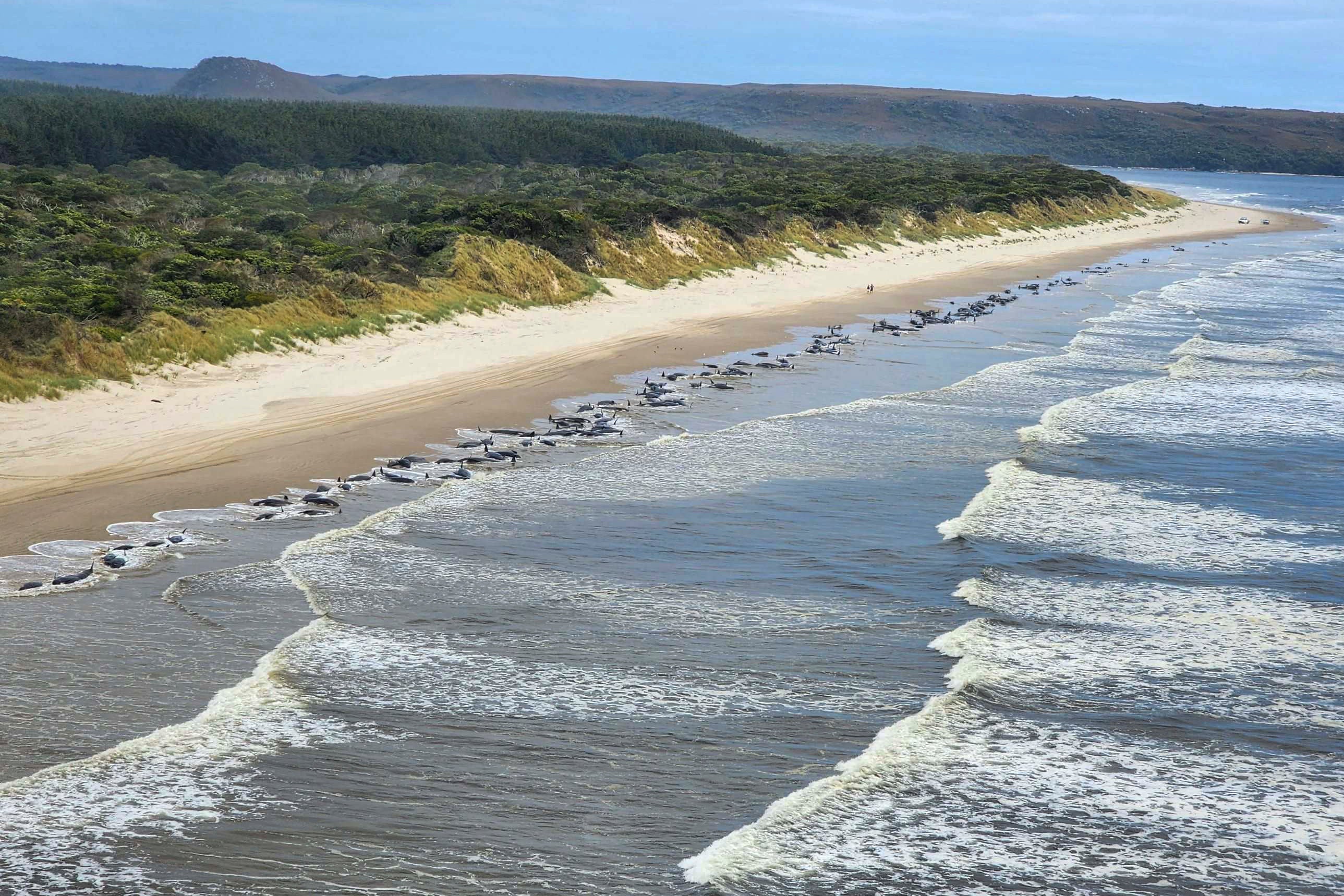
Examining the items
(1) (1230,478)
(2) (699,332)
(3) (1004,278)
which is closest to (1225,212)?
(3) (1004,278)

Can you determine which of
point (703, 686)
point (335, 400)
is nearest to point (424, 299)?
point (335, 400)

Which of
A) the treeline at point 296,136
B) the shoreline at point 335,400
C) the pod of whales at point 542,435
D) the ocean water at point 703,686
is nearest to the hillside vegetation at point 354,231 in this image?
the treeline at point 296,136

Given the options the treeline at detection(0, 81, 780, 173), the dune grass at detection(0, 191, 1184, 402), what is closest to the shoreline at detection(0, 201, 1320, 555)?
the dune grass at detection(0, 191, 1184, 402)

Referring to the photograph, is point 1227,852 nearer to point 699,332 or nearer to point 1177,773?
point 1177,773

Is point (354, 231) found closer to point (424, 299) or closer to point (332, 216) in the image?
point (332, 216)

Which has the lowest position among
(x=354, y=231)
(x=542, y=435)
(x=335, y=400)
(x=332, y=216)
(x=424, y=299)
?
(x=542, y=435)

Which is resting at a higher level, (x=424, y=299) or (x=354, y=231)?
(x=354, y=231)
